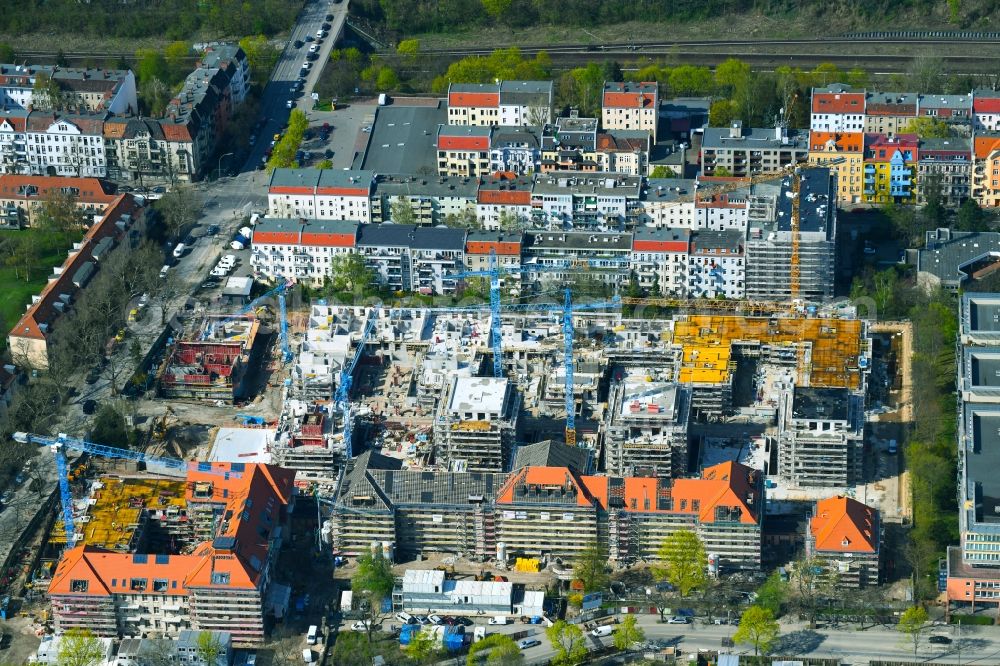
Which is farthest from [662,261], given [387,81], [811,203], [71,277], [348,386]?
[71,277]

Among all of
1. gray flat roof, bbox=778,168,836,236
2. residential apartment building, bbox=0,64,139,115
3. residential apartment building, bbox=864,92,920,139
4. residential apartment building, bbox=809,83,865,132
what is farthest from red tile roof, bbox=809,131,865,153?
residential apartment building, bbox=0,64,139,115

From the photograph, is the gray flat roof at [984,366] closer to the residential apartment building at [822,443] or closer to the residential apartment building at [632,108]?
the residential apartment building at [822,443]

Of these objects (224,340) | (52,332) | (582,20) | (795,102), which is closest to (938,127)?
(795,102)

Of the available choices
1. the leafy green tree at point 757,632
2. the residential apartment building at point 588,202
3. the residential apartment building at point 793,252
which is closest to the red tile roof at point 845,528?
the leafy green tree at point 757,632

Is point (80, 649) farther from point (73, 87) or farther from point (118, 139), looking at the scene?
point (73, 87)

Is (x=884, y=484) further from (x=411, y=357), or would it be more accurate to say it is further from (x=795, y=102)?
(x=795, y=102)

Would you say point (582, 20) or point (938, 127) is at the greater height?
point (582, 20)

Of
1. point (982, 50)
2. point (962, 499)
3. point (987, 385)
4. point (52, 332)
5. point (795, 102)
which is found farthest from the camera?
point (982, 50)

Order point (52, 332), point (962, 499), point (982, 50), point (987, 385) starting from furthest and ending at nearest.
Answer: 1. point (982, 50)
2. point (52, 332)
3. point (987, 385)
4. point (962, 499)
